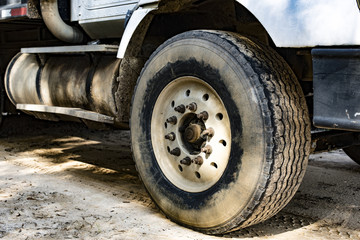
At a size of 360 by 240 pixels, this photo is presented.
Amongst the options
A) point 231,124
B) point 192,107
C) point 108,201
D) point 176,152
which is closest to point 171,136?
point 176,152

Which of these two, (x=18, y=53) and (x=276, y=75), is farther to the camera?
(x=18, y=53)

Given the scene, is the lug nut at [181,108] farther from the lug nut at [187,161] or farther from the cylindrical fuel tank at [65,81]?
the cylindrical fuel tank at [65,81]

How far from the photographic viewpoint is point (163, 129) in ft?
9.29

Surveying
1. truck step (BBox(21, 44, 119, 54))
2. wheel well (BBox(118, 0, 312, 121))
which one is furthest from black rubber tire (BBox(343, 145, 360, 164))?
truck step (BBox(21, 44, 119, 54))

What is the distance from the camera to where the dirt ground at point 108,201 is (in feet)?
8.60

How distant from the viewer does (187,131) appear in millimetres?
2650

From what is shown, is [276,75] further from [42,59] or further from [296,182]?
[42,59]

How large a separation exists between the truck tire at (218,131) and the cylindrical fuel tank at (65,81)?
684mm

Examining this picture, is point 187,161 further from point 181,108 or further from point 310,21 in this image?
point 310,21

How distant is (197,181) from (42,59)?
2.49 meters

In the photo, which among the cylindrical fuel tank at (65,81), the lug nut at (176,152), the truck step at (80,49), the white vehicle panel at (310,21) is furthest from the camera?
the cylindrical fuel tank at (65,81)

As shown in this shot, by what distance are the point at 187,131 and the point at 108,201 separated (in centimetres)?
92

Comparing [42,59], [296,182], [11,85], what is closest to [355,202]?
[296,182]

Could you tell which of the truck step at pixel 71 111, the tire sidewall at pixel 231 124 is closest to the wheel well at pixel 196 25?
the truck step at pixel 71 111
